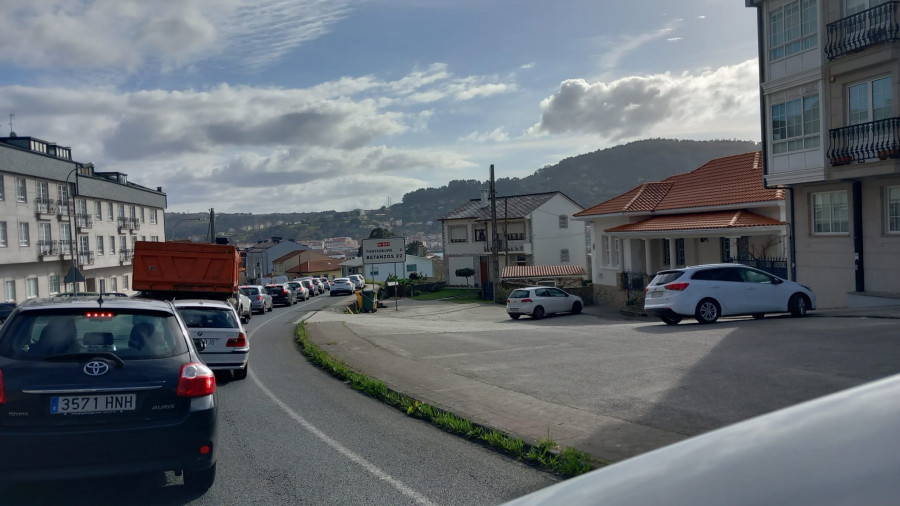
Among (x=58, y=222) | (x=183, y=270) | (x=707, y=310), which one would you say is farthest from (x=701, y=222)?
(x=58, y=222)

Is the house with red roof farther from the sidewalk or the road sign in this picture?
the road sign

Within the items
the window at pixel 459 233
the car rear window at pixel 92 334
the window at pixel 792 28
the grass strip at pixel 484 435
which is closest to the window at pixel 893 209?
the window at pixel 792 28

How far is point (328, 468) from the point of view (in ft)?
21.4

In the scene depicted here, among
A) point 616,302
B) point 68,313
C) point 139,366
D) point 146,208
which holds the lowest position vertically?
point 616,302

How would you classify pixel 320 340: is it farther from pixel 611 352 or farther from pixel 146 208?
pixel 146 208

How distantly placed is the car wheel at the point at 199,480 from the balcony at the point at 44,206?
51.6m

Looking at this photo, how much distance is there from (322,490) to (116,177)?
71.1m

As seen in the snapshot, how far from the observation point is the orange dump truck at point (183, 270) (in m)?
22.4

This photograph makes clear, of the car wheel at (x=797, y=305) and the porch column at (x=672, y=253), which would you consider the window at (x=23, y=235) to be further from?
the car wheel at (x=797, y=305)

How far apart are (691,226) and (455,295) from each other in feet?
94.8

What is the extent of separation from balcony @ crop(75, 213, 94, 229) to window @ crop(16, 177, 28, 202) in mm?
7065

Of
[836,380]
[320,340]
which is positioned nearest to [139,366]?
[836,380]

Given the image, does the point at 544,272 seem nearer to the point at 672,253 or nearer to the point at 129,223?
the point at 672,253

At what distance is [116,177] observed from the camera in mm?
69438
